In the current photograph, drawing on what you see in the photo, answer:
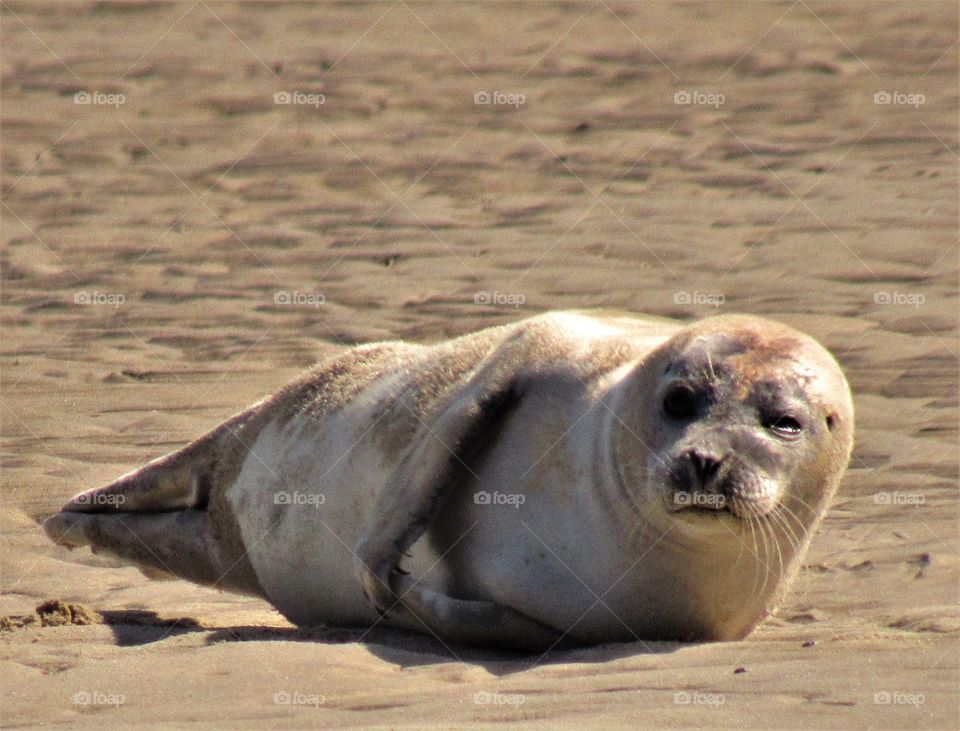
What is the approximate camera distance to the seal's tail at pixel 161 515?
609 cm

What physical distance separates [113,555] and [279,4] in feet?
33.0

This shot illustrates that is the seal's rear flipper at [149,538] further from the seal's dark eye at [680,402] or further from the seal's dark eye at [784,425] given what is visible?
the seal's dark eye at [784,425]

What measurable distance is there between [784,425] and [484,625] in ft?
3.13

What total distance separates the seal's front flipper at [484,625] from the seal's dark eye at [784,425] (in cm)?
79

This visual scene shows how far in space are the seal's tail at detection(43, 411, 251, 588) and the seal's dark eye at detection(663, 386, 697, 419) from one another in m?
1.87

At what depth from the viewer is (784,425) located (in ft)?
15.3

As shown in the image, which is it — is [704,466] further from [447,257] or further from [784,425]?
[447,257]

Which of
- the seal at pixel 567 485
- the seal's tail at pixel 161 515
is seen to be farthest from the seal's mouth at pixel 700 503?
the seal's tail at pixel 161 515

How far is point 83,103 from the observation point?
1357 cm

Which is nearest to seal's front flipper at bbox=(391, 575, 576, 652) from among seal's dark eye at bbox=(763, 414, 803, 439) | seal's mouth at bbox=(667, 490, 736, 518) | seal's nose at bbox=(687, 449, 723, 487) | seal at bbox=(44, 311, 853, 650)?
seal at bbox=(44, 311, 853, 650)

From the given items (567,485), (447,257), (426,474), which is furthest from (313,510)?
(447,257)

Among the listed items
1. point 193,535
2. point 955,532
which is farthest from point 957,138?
point 193,535

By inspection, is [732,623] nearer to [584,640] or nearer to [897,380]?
[584,640]

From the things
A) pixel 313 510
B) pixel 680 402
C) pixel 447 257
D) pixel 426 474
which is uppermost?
pixel 447 257
